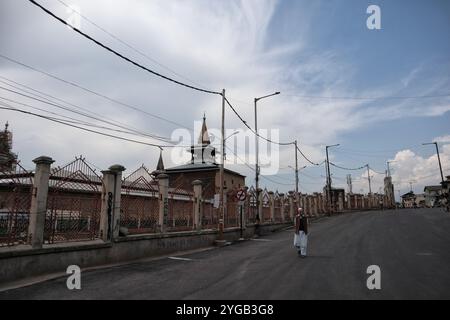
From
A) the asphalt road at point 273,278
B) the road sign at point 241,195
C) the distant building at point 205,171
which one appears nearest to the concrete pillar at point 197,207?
the road sign at point 241,195

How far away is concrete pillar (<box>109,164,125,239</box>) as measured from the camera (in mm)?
12273

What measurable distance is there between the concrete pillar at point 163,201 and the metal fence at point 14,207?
5.82 meters

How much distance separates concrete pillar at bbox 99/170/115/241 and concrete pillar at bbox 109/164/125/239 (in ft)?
0.36

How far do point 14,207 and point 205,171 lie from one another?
38333 millimetres

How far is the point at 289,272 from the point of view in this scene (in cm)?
921

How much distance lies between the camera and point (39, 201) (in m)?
9.90

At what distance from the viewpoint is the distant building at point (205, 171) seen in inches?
1807

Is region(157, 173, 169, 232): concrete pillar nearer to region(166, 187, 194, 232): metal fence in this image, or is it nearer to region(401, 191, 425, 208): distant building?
region(166, 187, 194, 232): metal fence

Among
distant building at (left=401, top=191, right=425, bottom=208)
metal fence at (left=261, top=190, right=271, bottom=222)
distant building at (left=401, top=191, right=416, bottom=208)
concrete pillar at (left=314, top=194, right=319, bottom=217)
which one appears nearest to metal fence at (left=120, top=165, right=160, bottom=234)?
metal fence at (left=261, top=190, right=271, bottom=222)

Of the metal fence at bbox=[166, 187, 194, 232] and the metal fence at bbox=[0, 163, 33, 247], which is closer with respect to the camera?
the metal fence at bbox=[0, 163, 33, 247]

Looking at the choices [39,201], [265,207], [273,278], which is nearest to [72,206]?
[39,201]

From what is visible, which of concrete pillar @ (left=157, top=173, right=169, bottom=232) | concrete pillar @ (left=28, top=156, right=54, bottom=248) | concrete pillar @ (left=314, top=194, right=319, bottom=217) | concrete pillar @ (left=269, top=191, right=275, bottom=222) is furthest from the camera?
concrete pillar @ (left=314, top=194, right=319, bottom=217)

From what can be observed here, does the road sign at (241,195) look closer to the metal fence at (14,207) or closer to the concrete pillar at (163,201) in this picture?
the concrete pillar at (163,201)
